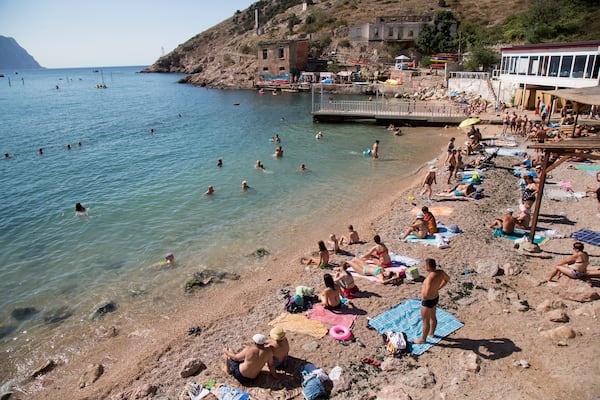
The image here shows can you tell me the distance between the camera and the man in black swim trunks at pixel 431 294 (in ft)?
23.7

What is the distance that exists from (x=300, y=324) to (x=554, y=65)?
106ft

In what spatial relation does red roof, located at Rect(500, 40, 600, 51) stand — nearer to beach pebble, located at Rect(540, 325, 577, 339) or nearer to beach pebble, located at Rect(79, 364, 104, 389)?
beach pebble, located at Rect(540, 325, 577, 339)

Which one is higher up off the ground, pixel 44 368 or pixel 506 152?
pixel 506 152

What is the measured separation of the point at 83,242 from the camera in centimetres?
1516

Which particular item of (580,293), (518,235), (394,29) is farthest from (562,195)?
(394,29)

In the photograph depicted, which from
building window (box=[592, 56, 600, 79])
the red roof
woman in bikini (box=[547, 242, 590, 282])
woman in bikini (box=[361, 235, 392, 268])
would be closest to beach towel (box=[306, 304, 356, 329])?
woman in bikini (box=[361, 235, 392, 268])

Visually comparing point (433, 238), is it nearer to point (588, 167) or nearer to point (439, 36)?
point (588, 167)

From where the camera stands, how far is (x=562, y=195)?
49.4 feet

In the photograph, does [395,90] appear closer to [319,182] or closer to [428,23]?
[428,23]

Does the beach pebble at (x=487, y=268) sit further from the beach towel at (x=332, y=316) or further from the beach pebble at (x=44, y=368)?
the beach pebble at (x=44, y=368)

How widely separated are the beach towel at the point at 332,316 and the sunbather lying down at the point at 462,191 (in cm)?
937

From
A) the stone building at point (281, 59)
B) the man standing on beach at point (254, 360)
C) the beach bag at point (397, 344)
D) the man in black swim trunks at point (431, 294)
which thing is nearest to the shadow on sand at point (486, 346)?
the man in black swim trunks at point (431, 294)

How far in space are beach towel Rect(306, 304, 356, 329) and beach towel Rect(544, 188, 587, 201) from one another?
10.9m

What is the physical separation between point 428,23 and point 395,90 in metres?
24.3
